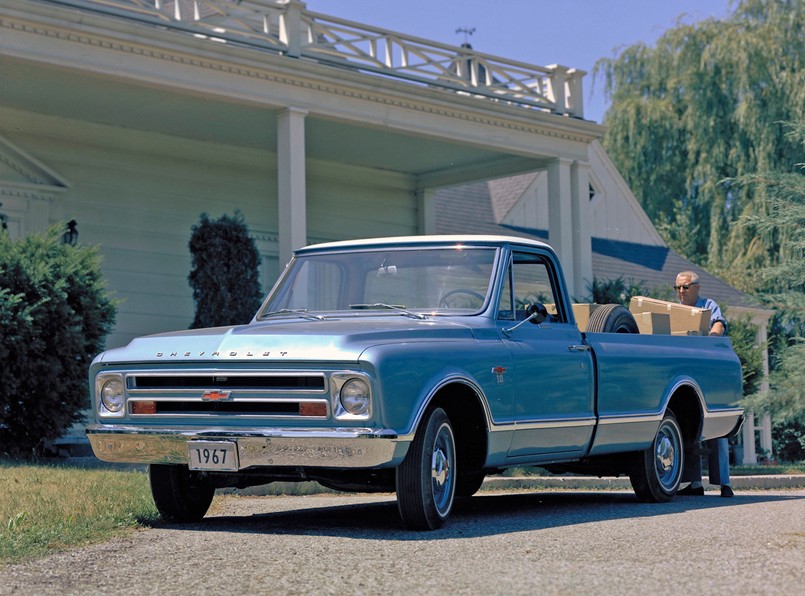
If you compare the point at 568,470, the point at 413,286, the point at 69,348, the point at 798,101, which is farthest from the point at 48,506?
the point at 798,101

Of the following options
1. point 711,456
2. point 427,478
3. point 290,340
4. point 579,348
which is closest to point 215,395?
point 290,340

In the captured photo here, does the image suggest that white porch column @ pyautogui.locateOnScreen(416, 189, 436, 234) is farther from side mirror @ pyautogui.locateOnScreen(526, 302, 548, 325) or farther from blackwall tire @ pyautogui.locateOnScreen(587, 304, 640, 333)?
side mirror @ pyautogui.locateOnScreen(526, 302, 548, 325)

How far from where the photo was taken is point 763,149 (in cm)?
3120

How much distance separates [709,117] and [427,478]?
26.7 m

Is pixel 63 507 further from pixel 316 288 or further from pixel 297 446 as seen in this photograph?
pixel 316 288

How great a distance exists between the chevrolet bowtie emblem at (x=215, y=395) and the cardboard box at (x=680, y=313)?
471 cm

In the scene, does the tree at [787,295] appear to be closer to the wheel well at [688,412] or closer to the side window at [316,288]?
the wheel well at [688,412]

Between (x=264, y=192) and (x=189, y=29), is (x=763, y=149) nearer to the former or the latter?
(x=264, y=192)

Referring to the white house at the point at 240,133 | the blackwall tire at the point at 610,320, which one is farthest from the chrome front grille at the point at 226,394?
the white house at the point at 240,133

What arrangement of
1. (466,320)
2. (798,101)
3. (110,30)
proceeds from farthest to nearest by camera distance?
(798,101)
(110,30)
(466,320)

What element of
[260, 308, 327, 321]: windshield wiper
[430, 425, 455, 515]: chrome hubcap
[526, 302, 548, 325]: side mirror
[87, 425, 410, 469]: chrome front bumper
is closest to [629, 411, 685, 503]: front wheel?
[526, 302, 548, 325]: side mirror

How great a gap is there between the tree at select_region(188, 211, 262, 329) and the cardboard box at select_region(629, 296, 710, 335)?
7439mm

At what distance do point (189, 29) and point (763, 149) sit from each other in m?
19.2

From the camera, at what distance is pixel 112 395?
25.6 ft
